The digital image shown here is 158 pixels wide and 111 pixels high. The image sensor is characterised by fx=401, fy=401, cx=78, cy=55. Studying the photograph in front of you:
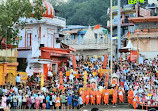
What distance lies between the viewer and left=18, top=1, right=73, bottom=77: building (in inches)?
1497

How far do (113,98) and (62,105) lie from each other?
13.9ft

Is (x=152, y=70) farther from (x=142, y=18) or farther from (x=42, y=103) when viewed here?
(x=142, y=18)

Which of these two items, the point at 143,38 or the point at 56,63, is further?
the point at 143,38

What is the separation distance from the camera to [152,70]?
126 feet

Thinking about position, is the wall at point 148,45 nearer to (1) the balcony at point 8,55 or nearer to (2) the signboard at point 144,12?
(2) the signboard at point 144,12

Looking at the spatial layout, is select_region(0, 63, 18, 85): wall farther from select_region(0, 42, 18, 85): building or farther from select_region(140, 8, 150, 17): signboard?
select_region(140, 8, 150, 17): signboard

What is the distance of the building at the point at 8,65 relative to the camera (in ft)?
111

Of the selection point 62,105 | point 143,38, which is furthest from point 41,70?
point 143,38

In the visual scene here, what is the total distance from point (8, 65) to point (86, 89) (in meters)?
7.32

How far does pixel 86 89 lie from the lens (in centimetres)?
3216

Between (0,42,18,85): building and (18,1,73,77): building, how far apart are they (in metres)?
2.74

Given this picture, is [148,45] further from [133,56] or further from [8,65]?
[8,65]

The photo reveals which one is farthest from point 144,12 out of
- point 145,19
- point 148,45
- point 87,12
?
point 87,12

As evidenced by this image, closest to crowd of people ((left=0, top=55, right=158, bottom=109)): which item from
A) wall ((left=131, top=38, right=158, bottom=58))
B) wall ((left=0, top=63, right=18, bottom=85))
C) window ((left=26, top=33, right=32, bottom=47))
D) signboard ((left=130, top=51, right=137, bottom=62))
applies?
wall ((left=0, top=63, right=18, bottom=85))
